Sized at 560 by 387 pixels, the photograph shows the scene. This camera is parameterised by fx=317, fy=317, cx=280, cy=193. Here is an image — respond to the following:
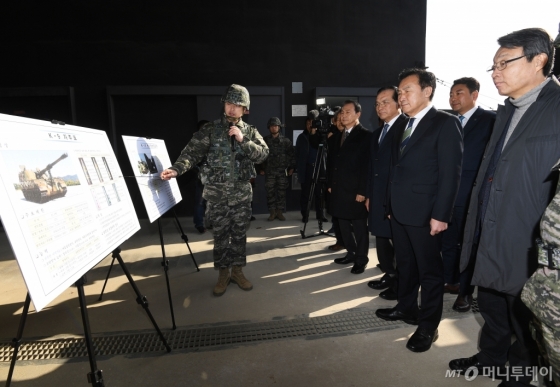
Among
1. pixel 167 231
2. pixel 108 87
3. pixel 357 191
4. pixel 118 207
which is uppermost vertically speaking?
pixel 108 87

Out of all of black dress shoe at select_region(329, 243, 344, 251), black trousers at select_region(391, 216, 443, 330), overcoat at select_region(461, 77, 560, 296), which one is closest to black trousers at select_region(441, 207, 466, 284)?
black trousers at select_region(391, 216, 443, 330)

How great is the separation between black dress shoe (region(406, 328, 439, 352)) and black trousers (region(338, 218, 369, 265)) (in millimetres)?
1300

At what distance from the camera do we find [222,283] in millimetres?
2945

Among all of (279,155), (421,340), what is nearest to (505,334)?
(421,340)

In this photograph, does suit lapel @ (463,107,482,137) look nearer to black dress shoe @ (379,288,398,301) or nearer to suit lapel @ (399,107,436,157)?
suit lapel @ (399,107,436,157)

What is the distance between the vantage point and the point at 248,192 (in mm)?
3002

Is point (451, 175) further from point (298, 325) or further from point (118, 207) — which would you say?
point (118, 207)

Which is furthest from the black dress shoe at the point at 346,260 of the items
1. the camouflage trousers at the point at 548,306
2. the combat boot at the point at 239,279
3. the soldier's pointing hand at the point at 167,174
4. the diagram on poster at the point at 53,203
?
the camouflage trousers at the point at 548,306

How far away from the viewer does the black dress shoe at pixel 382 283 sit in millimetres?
2920

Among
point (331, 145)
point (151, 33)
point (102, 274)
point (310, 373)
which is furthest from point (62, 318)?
point (151, 33)

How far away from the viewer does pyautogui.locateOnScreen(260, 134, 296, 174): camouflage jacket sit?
5.58 metres

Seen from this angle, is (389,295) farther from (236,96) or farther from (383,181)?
(236,96)

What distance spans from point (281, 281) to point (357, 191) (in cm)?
118

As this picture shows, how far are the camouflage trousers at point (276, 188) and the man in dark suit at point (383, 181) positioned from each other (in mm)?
2935
